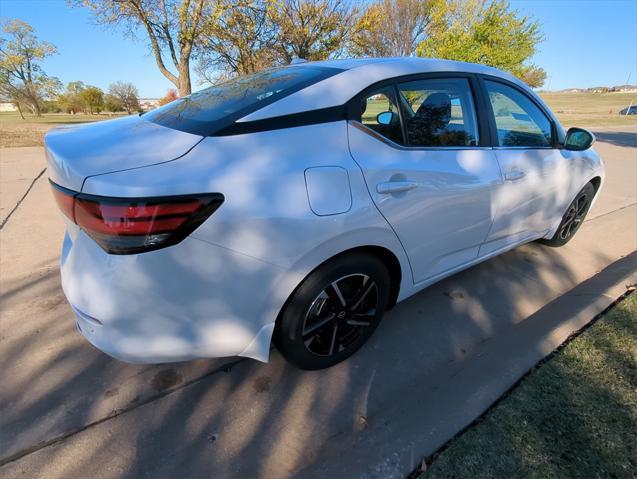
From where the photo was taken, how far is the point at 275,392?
6.79 feet

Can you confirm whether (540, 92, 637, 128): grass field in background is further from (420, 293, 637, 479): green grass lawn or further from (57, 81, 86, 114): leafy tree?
(57, 81, 86, 114): leafy tree

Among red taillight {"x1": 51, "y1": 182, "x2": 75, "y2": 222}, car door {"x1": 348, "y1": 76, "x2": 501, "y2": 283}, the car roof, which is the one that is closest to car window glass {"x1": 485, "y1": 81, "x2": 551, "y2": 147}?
car door {"x1": 348, "y1": 76, "x2": 501, "y2": 283}

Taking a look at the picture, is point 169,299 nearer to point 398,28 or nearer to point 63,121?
Answer: point 398,28

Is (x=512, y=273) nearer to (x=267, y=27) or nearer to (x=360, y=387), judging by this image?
(x=360, y=387)

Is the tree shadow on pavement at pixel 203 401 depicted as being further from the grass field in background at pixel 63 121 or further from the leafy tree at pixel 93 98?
the leafy tree at pixel 93 98

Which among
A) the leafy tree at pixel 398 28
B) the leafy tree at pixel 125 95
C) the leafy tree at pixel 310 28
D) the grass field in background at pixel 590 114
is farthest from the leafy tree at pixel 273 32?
the leafy tree at pixel 125 95

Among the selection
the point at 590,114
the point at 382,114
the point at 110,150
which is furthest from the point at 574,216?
the point at 590,114

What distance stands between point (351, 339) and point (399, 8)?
27.4 meters

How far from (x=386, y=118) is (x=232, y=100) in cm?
82

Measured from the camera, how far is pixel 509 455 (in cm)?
157

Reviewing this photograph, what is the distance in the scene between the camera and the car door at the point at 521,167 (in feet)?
8.46

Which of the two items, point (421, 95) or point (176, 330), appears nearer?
point (176, 330)

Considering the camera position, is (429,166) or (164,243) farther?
(429,166)

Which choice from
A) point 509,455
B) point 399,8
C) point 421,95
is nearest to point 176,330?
point 509,455
